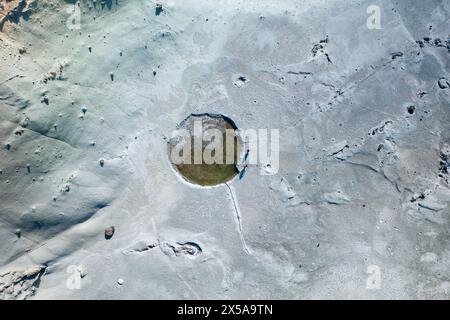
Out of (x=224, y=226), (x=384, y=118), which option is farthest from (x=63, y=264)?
(x=384, y=118)

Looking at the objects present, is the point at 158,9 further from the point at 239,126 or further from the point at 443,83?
the point at 443,83

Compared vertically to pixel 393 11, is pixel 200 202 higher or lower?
lower

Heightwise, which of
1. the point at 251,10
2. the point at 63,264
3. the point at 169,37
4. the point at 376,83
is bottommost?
the point at 63,264

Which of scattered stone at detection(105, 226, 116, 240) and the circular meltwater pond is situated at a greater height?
the circular meltwater pond

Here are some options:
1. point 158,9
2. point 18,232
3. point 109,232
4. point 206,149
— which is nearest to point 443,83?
point 206,149

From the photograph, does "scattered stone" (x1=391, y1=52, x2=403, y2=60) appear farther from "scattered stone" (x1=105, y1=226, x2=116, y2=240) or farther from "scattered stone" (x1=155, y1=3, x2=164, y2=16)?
"scattered stone" (x1=105, y1=226, x2=116, y2=240)

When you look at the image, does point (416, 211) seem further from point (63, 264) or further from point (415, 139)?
point (63, 264)

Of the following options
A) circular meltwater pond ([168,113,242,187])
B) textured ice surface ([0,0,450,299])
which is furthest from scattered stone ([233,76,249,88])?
circular meltwater pond ([168,113,242,187])
